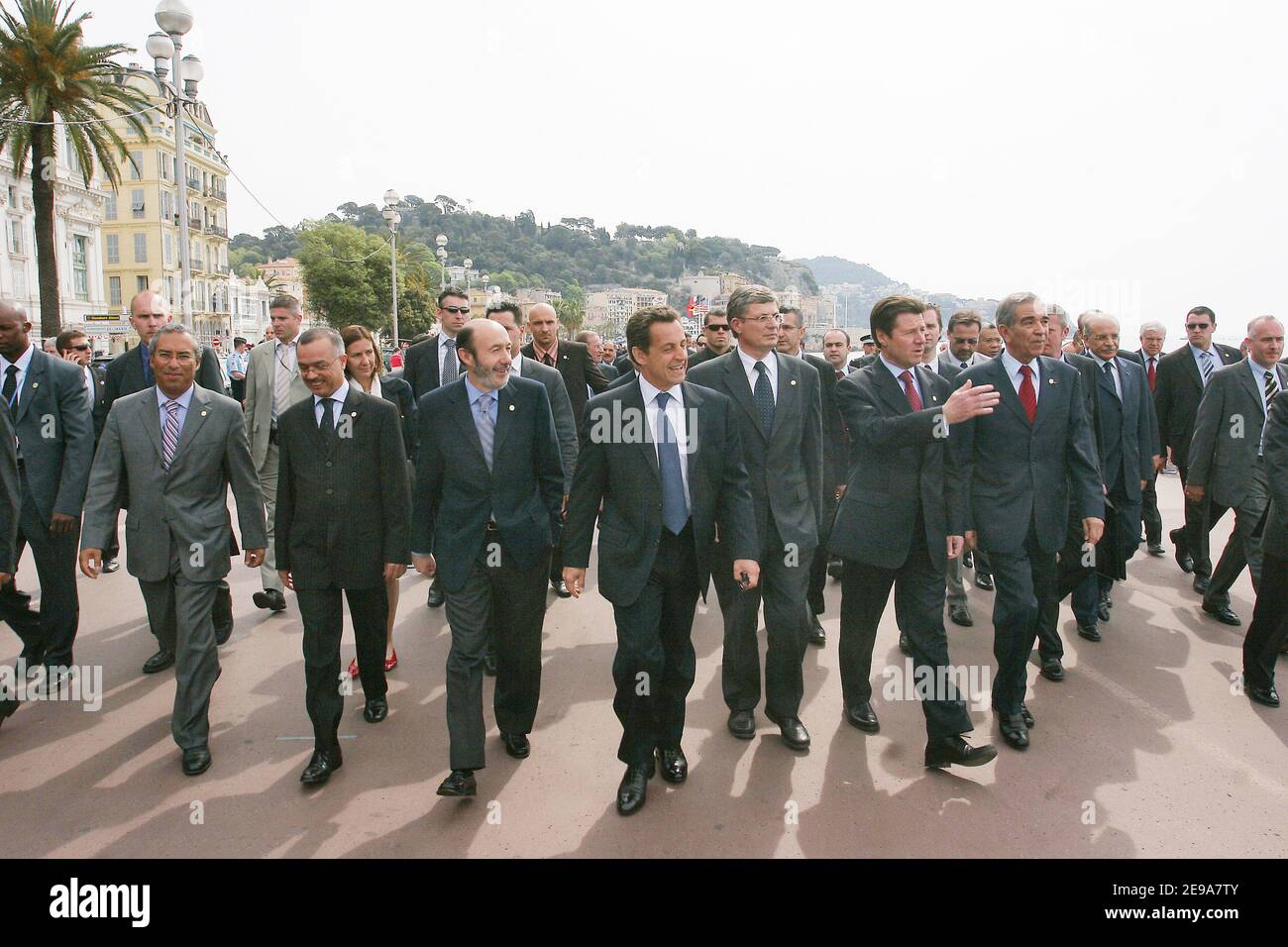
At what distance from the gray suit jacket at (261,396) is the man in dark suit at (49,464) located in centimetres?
153

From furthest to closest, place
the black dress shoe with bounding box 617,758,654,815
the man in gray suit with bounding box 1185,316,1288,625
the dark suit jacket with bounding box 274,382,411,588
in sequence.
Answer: the man in gray suit with bounding box 1185,316,1288,625 → the dark suit jacket with bounding box 274,382,411,588 → the black dress shoe with bounding box 617,758,654,815

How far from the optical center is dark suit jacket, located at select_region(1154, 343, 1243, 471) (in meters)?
8.23

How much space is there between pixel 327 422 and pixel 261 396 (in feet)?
9.57

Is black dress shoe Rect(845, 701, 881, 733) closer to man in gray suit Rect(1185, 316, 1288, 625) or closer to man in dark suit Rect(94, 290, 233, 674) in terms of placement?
man in gray suit Rect(1185, 316, 1288, 625)

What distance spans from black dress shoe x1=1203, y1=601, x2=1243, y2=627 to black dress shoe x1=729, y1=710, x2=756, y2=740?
4401 millimetres

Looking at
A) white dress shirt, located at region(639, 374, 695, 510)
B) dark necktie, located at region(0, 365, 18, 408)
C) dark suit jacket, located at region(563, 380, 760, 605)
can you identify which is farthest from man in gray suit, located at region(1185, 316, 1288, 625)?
dark necktie, located at region(0, 365, 18, 408)

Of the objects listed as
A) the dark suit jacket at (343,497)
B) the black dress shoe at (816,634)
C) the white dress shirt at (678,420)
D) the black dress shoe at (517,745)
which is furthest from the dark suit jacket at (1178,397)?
the dark suit jacket at (343,497)

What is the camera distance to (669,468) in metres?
3.93

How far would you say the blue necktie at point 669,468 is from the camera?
3895 millimetres

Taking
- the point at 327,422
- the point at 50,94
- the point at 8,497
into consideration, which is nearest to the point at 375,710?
the point at 327,422

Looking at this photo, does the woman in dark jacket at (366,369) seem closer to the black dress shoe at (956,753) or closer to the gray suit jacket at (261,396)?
the gray suit jacket at (261,396)
